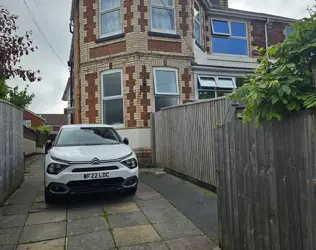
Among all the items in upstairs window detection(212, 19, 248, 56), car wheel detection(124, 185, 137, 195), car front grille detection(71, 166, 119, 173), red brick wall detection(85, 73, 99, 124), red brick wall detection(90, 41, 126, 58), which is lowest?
car wheel detection(124, 185, 137, 195)

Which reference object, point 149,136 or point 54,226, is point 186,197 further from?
point 149,136

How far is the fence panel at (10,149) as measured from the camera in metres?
5.29

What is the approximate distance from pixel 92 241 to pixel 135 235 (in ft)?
1.89

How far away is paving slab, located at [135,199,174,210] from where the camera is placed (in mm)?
4935

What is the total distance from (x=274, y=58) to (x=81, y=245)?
3.10 meters

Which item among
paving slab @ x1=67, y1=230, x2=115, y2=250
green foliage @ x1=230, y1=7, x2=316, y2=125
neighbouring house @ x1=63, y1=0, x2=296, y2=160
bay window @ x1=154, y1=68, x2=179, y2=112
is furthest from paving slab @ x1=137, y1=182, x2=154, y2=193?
green foliage @ x1=230, y1=7, x2=316, y2=125

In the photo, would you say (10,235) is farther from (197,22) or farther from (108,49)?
(197,22)

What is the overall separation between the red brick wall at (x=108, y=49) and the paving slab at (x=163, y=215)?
6812 mm

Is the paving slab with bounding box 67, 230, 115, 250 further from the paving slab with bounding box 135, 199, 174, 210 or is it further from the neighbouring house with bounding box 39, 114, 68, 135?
the neighbouring house with bounding box 39, 114, 68, 135

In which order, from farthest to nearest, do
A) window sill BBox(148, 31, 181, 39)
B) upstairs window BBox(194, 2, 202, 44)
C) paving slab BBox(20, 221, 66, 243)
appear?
upstairs window BBox(194, 2, 202, 44)
window sill BBox(148, 31, 181, 39)
paving slab BBox(20, 221, 66, 243)

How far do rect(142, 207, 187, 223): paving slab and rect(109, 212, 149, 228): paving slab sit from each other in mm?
116

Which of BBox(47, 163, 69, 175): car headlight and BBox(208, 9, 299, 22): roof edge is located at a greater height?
BBox(208, 9, 299, 22): roof edge

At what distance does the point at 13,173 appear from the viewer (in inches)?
243

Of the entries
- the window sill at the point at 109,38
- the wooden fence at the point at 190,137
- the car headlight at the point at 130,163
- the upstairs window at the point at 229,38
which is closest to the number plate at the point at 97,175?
the car headlight at the point at 130,163
